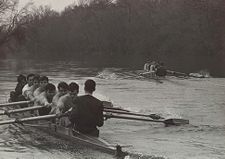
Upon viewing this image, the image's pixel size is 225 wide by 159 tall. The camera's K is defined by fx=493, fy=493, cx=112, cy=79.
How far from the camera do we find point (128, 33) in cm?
9800

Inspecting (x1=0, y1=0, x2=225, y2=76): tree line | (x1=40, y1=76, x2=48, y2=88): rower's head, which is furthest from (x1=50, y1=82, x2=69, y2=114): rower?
(x1=0, y1=0, x2=225, y2=76): tree line

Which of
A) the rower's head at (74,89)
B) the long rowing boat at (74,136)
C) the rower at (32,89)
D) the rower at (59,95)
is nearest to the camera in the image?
the long rowing boat at (74,136)

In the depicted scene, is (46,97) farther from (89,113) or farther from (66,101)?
(89,113)

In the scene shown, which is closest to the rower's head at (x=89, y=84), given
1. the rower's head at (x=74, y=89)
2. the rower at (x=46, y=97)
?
the rower's head at (x=74, y=89)

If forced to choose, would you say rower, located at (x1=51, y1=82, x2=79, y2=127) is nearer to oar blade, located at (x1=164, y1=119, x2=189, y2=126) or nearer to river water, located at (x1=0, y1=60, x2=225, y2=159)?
river water, located at (x1=0, y1=60, x2=225, y2=159)

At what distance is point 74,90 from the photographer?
14688 millimetres

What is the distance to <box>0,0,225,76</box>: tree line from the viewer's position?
7000 cm

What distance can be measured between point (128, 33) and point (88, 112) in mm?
86417

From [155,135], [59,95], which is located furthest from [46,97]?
[155,135]

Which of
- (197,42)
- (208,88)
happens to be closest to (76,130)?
(208,88)

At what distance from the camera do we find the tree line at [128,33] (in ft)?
230

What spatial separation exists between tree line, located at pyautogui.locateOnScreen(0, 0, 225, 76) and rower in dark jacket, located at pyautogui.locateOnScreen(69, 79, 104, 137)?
4397cm

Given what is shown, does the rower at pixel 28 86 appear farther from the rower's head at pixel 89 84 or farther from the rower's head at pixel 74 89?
the rower's head at pixel 89 84

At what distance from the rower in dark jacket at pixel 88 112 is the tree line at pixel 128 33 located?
43972 mm
